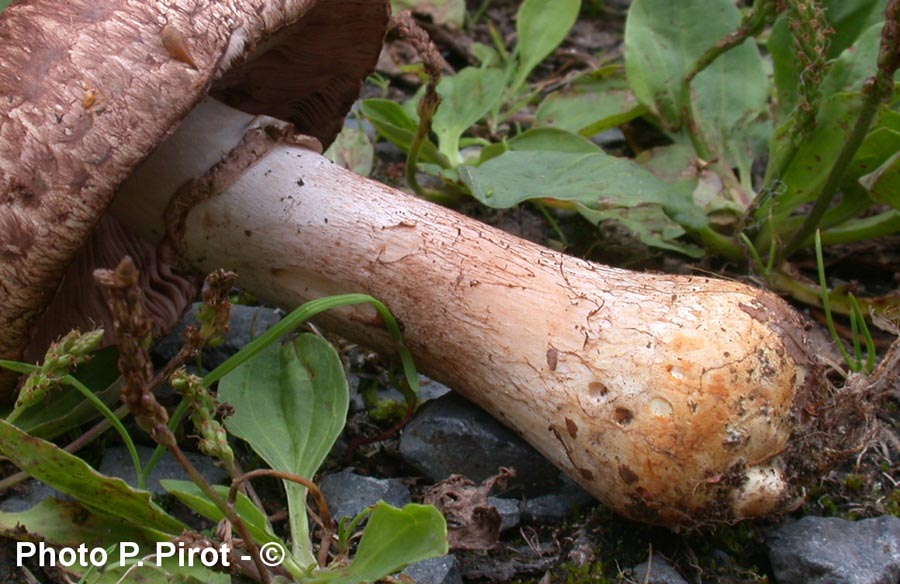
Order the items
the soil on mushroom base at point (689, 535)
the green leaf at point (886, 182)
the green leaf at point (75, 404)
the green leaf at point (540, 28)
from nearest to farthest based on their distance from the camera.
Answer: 1. the soil on mushroom base at point (689, 535)
2. the green leaf at point (75, 404)
3. the green leaf at point (886, 182)
4. the green leaf at point (540, 28)

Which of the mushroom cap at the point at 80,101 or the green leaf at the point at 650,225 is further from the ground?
the mushroom cap at the point at 80,101

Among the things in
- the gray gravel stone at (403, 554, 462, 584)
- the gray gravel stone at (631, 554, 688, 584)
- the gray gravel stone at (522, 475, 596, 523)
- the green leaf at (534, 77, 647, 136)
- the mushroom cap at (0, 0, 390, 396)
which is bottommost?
the gray gravel stone at (522, 475, 596, 523)

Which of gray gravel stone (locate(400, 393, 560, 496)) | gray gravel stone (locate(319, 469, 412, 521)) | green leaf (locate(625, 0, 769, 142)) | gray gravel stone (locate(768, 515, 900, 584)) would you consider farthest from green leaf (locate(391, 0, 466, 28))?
gray gravel stone (locate(768, 515, 900, 584))

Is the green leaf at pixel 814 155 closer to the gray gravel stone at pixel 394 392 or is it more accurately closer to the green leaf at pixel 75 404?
the gray gravel stone at pixel 394 392

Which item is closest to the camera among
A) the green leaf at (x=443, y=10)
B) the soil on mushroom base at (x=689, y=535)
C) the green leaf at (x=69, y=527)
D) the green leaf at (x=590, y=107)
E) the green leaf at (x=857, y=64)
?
the green leaf at (x=69, y=527)

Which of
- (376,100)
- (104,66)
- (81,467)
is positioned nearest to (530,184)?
(376,100)

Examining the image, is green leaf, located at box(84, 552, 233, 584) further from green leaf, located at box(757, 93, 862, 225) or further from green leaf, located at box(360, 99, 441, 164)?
green leaf, located at box(757, 93, 862, 225)

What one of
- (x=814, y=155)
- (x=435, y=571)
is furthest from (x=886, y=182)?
(x=435, y=571)

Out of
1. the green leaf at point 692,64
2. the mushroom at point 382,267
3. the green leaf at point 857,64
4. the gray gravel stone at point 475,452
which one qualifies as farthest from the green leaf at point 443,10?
the gray gravel stone at point 475,452
